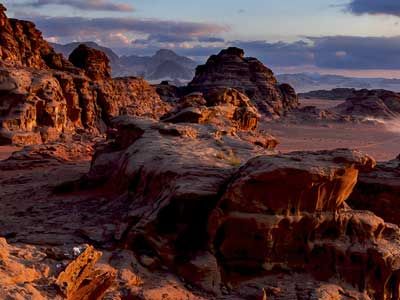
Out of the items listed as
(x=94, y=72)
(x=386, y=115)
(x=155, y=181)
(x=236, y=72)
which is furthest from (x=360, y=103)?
(x=155, y=181)

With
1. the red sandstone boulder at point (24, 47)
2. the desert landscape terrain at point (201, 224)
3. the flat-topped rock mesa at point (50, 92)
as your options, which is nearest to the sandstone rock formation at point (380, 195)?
the desert landscape terrain at point (201, 224)

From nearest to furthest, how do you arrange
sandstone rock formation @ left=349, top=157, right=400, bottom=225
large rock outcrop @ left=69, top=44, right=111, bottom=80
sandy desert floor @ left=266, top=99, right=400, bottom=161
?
1. sandstone rock formation @ left=349, top=157, right=400, bottom=225
2. sandy desert floor @ left=266, top=99, right=400, bottom=161
3. large rock outcrop @ left=69, top=44, right=111, bottom=80

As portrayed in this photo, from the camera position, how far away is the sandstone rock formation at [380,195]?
34.3ft

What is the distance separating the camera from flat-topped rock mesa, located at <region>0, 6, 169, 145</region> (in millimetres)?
21891

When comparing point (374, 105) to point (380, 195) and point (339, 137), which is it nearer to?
point (339, 137)

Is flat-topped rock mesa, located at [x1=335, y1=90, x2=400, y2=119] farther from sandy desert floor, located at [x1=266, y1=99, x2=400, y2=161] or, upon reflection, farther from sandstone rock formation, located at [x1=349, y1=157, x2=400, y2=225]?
sandstone rock formation, located at [x1=349, y1=157, x2=400, y2=225]

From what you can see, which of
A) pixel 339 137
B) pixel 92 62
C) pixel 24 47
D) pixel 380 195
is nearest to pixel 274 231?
pixel 380 195

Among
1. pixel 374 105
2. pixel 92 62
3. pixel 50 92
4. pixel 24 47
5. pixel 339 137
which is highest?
pixel 24 47

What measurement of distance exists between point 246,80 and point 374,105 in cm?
1468

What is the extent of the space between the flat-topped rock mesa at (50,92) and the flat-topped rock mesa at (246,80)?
1102 centimetres

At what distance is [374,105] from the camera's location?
176 feet

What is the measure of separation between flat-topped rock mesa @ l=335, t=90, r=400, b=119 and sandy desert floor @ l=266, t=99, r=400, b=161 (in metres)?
5.53

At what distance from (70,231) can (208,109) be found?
875 centimetres

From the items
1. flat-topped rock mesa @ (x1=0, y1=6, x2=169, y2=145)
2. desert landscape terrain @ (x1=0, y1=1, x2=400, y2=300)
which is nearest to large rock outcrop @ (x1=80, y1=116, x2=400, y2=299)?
desert landscape terrain @ (x1=0, y1=1, x2=400, y2=300)
